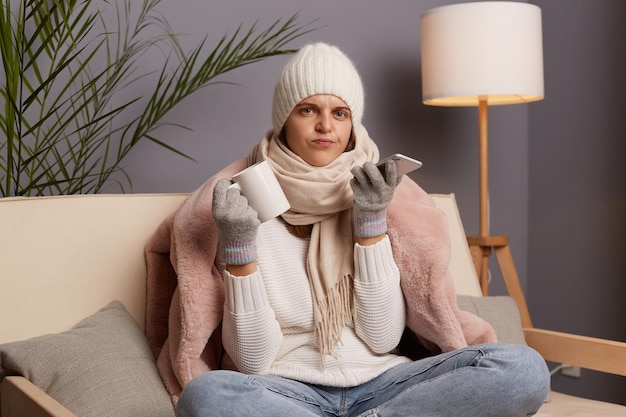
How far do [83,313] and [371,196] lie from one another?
63 cm

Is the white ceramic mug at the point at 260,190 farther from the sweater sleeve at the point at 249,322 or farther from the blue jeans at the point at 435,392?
the blue jeans at the point at 435,392

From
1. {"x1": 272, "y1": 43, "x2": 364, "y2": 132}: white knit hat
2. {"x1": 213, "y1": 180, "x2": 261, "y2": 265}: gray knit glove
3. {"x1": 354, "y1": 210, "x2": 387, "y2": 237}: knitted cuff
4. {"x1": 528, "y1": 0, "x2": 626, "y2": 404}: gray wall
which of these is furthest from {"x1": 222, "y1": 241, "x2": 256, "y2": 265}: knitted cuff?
{"x1": 528, "y1": 0, "x2": 626, "y2": 404}: gray wall

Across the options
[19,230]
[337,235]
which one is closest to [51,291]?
[19,230]

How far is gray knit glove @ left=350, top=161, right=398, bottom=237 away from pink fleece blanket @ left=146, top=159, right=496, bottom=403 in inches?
3.5

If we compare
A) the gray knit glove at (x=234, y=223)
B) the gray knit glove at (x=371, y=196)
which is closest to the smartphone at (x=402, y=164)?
the gray knit glove at (x=371, y=196)

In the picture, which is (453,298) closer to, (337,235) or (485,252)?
(337,235)

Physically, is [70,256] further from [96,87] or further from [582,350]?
[582,350]

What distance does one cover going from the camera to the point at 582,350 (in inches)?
77.8

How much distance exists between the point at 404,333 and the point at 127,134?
1005mm

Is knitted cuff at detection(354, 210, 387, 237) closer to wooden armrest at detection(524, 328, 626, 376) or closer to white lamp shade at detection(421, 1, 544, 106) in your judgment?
wooden armrest at detection(524, 328, 626, 376)

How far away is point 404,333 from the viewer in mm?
1857

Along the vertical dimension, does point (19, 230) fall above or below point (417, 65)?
below

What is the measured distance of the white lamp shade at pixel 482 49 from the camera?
2.46 m

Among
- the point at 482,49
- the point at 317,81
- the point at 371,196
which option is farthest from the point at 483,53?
the point at 371,196
